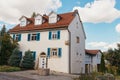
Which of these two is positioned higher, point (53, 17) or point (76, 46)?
point (53, 17)

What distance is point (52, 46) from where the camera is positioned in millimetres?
31594

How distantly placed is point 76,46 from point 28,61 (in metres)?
8.30

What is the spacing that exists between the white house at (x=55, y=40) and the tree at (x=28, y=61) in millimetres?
1103

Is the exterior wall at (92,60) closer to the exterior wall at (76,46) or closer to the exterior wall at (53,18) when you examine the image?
the exterior wall at (76,46)

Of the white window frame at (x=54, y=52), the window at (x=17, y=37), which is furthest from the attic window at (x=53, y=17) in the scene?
the window at (x=17, y=37)

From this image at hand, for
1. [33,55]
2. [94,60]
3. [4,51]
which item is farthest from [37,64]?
[94,60]

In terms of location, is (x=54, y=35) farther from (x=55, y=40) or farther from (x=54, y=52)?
(x=54, y=52)

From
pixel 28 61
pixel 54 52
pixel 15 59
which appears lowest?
pixel 28 61

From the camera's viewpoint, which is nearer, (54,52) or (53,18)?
(54,52)

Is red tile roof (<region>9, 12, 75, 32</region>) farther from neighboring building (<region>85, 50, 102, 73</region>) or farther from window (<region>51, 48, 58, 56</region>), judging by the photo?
neighboring building (<region>85, 50, 102, 73</region>)

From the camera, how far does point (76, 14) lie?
34656mm

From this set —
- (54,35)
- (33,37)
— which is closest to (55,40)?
(54,35)

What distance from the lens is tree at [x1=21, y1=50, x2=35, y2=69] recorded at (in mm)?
31703

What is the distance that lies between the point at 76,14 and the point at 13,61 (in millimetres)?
13283
